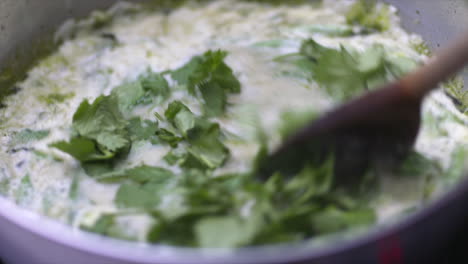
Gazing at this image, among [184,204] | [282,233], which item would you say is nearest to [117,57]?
[184,204]

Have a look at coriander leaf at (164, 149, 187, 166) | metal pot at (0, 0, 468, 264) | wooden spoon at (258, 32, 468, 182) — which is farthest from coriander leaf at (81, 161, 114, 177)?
wooden spoon at (258, 32, 468, 182)

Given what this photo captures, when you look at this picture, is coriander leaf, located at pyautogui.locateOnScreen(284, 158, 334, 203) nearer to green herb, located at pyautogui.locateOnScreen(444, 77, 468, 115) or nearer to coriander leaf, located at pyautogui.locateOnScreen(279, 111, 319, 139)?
coriander leaf, located at pyautogui.locateOnScreen(279, 111, 319, 139)

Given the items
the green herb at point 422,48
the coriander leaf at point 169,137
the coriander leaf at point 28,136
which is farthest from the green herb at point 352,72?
the coriander leaf at point 28,136

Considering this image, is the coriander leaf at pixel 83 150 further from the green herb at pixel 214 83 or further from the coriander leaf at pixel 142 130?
the green herb at pixel 214 83

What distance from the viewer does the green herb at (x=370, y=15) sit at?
1781 mm

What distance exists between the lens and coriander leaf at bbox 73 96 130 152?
1240mm

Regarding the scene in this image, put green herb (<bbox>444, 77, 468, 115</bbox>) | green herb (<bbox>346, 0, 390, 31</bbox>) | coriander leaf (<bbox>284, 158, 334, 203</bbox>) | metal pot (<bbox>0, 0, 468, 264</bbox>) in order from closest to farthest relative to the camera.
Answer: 1. metal pot (<bbox>0, 0, 468, 264</bbox>)
2. coriander leaf (<bbox>284, 158, 334, 203</bbox>)
3. green herb (<bbox>444, 77, 468, 115</bbox>)
4. green herb (<bbox>346, 0, 390, 31</bbox>)

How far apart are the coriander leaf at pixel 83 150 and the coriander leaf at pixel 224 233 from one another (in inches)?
16.6

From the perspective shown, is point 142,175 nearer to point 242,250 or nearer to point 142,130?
point 142,130

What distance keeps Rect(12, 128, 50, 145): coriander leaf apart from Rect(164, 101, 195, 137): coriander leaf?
1.19 ft

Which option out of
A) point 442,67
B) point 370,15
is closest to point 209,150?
point 442,67

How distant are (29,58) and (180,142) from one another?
0.77 metres

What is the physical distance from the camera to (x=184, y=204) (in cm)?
102

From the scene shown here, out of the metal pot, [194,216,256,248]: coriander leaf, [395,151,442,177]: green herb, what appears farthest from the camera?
[395,151,442,177]: green herb
